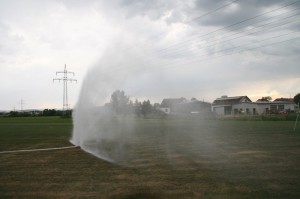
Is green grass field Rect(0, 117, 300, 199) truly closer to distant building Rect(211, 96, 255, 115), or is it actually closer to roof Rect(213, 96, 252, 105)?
distant building Rect(211, 96, 255, 115)

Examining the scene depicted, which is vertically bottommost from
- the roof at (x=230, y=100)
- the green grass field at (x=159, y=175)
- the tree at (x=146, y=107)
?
the green grass field at (x=159, y=175)

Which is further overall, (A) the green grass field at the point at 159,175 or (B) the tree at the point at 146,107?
(B) the tree at the point at 146,107

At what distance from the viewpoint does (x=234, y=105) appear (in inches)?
3996

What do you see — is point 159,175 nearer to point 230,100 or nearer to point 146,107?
point 146,107

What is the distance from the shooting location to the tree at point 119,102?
2302cm

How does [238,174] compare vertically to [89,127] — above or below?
below

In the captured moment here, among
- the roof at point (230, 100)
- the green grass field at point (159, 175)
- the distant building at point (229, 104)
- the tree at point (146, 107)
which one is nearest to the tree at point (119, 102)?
the tree at point (146, 107)

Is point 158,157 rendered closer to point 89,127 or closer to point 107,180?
point 107,180

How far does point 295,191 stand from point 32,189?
923 centimetres

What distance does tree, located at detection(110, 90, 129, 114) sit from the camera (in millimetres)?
23016

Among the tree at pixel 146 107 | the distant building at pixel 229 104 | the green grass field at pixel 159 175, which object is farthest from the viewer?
the distant building at pixel 229 104

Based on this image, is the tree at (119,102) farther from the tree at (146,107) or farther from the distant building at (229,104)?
the distant building at (229,104)

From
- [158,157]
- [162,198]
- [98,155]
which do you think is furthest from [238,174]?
[98,155]

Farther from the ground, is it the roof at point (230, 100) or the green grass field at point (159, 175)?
the roof at point (230, 100)
